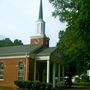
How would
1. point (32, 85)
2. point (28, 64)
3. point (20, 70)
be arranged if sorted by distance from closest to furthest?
point (32, 85)
point (28, 64)
point (20, 70)

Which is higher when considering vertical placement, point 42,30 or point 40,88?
point 42,30

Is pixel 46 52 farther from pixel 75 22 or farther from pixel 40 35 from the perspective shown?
pixel 40 35

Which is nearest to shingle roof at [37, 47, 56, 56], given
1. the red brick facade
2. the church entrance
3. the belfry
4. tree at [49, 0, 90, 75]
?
the church entrance

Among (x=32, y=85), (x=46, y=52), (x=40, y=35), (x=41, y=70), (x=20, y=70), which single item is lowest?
(x=32, y=85)

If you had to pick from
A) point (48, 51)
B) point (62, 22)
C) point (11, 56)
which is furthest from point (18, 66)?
point (62, 22)

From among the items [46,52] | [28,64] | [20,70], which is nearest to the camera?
[28,64]

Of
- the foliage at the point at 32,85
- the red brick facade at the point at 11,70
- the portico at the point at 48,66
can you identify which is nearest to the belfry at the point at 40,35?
the portico at the point at 48,66

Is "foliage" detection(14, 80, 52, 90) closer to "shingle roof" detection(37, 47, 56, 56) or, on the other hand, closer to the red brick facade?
the red brick facade

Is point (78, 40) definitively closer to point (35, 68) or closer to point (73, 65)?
point (35, 68)

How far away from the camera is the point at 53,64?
47656mm

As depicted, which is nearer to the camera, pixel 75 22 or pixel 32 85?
pixel 75 22

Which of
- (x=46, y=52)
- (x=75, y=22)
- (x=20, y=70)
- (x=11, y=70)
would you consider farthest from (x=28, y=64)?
(x=75, y=22)

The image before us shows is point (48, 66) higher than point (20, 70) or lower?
higher

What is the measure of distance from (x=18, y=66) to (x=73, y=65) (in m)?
19.7
